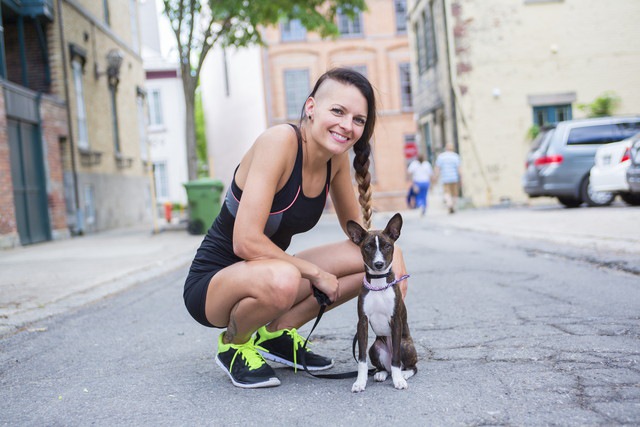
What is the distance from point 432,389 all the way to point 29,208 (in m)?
14.0

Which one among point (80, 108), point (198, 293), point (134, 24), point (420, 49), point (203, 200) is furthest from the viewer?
point (420, 49)

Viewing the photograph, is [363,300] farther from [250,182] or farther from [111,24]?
[111,24]

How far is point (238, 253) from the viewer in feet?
10.8

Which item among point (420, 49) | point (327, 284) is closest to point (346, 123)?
point (327, 284)

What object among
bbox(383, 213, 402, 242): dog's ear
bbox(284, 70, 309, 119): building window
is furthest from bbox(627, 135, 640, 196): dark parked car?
bbox(284, 70, 309, 119): building window

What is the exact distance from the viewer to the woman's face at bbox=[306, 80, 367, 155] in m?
3.30

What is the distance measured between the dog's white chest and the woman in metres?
0.29

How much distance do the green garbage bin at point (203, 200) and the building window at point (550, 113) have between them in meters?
10.8

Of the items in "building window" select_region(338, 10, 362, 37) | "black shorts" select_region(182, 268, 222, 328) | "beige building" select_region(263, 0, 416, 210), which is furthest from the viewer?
"building window" select_region(338, 10, 362, 37)

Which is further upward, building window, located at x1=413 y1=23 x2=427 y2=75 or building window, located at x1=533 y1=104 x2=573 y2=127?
building window, located at x1=413 y1=23 x2=427 y2=75

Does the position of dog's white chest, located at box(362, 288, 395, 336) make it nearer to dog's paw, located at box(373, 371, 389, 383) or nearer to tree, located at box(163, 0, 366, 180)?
dog's paw, located at box(373, 371, 389, 383)

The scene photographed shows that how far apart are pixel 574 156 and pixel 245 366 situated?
12.9 metres

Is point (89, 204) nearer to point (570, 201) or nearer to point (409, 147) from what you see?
point (570, 201)

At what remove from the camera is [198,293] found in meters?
3.51
